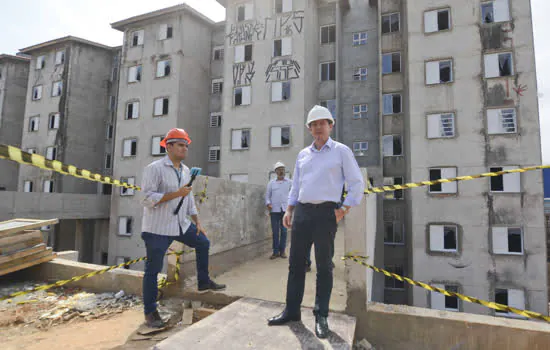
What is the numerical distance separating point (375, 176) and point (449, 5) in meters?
11.5

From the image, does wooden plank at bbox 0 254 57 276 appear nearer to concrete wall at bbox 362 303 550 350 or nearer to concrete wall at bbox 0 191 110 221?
concrete wall at bbox 362 303 550 350

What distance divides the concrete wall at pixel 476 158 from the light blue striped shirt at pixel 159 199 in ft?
58.5

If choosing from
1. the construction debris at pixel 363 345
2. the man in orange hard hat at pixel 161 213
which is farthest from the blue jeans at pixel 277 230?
the construction debris at pixel 363 345

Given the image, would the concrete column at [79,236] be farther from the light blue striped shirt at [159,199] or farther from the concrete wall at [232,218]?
the light blue striped shirt at [159,199]

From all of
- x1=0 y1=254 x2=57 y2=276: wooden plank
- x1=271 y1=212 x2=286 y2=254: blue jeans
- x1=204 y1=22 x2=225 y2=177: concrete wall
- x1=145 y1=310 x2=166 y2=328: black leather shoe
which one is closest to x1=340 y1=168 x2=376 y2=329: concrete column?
x1=145 y1=310 x2=166 y2=328: black leather shoe

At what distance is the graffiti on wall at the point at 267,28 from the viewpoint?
22141 mm

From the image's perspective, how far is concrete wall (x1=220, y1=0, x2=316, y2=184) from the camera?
2172cm

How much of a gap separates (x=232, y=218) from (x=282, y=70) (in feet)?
58.9

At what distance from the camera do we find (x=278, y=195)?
7.25 m

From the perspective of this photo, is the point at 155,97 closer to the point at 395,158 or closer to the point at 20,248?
the point at 395,158

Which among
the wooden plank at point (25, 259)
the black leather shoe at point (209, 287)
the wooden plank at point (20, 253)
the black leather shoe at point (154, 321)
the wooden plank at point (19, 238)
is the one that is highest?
the wooden plank at point (19, 238)

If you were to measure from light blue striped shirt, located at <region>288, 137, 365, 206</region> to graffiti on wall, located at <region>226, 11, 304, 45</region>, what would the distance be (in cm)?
2100

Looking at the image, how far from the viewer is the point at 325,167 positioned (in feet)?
10.9

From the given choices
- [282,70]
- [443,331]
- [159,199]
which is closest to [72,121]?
[282,70]
